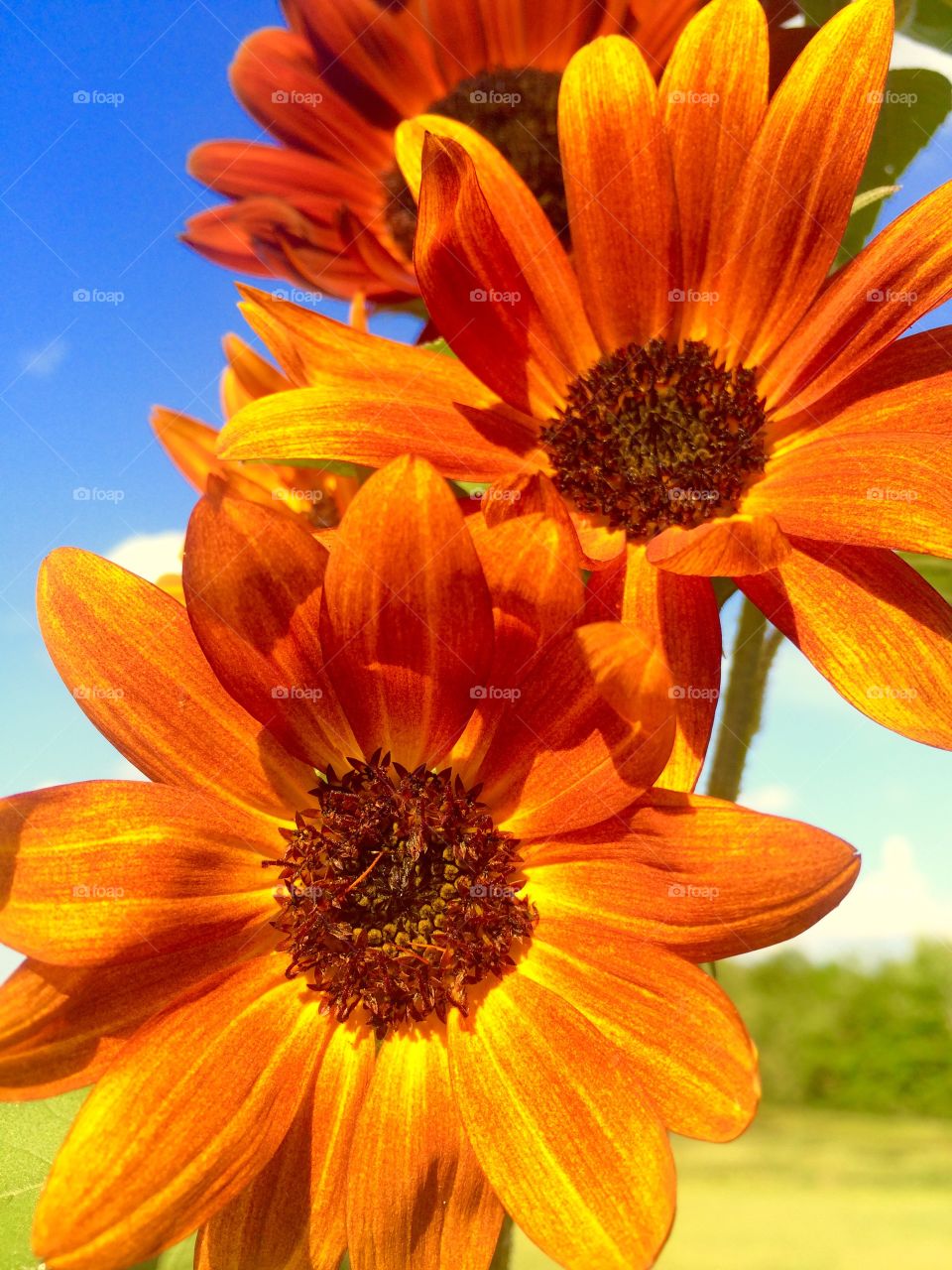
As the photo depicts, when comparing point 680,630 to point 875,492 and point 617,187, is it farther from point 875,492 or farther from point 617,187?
point 617,187

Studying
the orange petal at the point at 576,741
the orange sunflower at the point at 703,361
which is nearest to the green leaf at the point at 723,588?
the orange sunflower at the point at 703,361

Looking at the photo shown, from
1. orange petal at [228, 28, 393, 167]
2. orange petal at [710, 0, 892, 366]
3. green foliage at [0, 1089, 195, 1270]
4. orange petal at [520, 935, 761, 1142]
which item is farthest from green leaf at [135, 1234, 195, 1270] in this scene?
orange petal at [228, 28, 393, 167]

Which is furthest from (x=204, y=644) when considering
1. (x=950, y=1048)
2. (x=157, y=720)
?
(x=950, y=1048)

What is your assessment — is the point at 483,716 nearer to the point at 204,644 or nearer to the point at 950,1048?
the point at 204,644

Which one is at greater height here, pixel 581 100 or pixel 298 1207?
pixel 581 100

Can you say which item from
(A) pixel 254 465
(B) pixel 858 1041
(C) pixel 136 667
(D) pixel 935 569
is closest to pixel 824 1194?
(B) pixel 858 1041

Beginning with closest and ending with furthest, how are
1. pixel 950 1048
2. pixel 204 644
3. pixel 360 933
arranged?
pixel 204 644
pixel 360 933
pixel 950 1048
